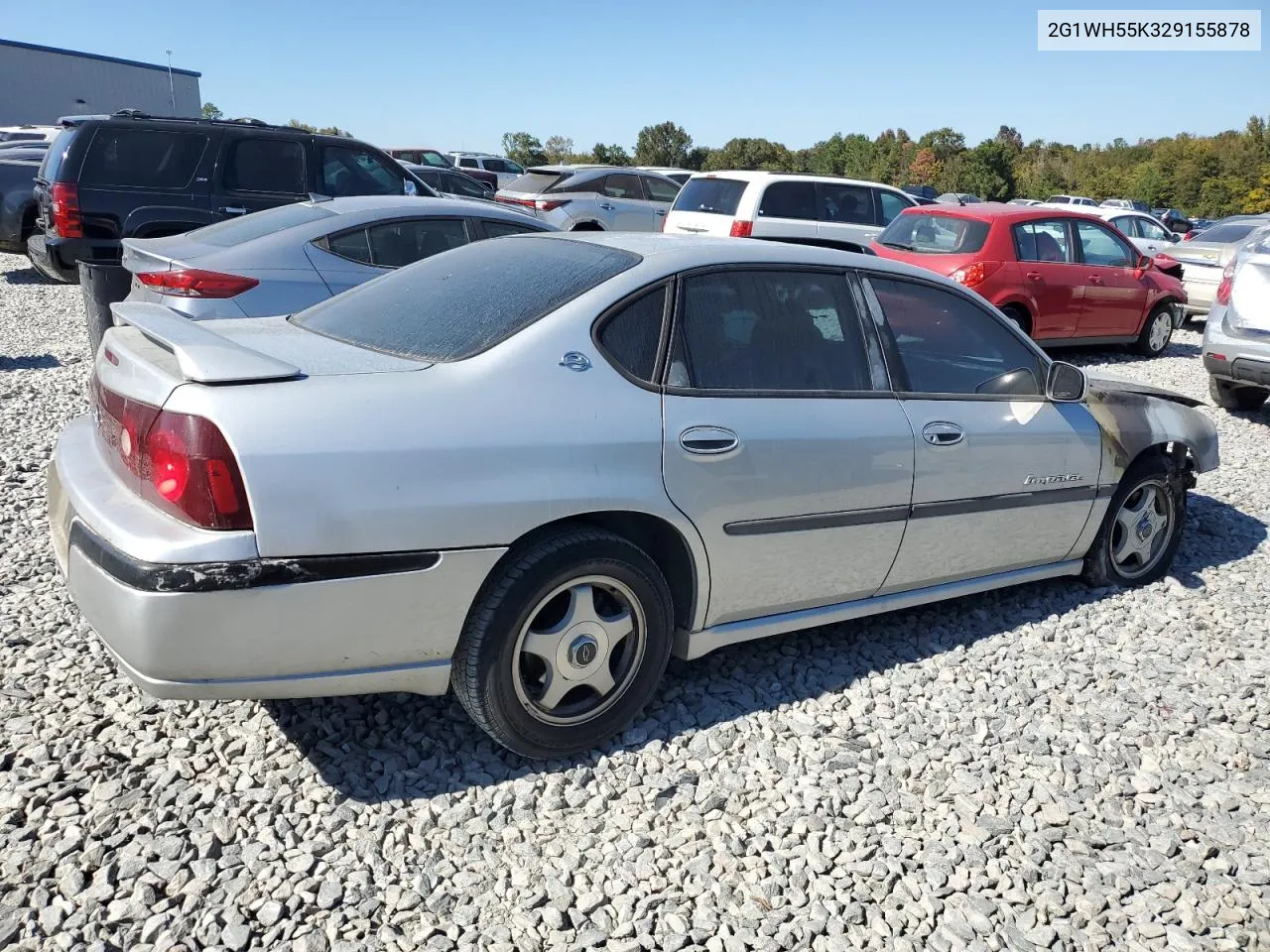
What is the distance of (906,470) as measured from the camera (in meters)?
3.59

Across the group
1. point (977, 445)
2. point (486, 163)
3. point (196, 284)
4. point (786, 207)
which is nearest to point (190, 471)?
point (977, 445)

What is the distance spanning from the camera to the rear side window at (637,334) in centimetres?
306

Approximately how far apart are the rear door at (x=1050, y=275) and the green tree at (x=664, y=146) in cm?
5020

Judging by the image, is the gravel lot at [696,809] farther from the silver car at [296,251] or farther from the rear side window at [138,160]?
the rear side window at [138,160]

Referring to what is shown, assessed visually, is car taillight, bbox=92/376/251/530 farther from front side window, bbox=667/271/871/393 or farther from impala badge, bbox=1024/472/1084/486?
impala badge, bbox=1024/472/1084/486

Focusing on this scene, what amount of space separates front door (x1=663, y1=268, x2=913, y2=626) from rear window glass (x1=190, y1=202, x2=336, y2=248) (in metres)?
4.20

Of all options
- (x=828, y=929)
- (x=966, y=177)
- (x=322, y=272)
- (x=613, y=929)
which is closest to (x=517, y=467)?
(x=613, y=929)

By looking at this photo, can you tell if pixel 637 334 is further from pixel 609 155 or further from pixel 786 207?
pixel 609 155

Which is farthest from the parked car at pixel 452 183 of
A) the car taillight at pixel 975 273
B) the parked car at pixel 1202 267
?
the parked car at pixel 1202 267

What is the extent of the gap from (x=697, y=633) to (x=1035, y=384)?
186 centimetres

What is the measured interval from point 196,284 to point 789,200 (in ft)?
25.5

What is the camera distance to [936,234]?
9.80m

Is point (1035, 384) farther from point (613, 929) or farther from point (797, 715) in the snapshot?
point (613, 929)

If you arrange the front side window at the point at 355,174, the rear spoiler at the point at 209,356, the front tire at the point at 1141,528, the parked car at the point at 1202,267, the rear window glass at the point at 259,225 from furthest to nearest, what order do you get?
the parked car at the point at 1202,267 → the front side window at the point at 355,174 → the rear window glass at the point at 259,225 → the front tire at the point at 1141,528 → the rear spoiler at the point at 209,356
